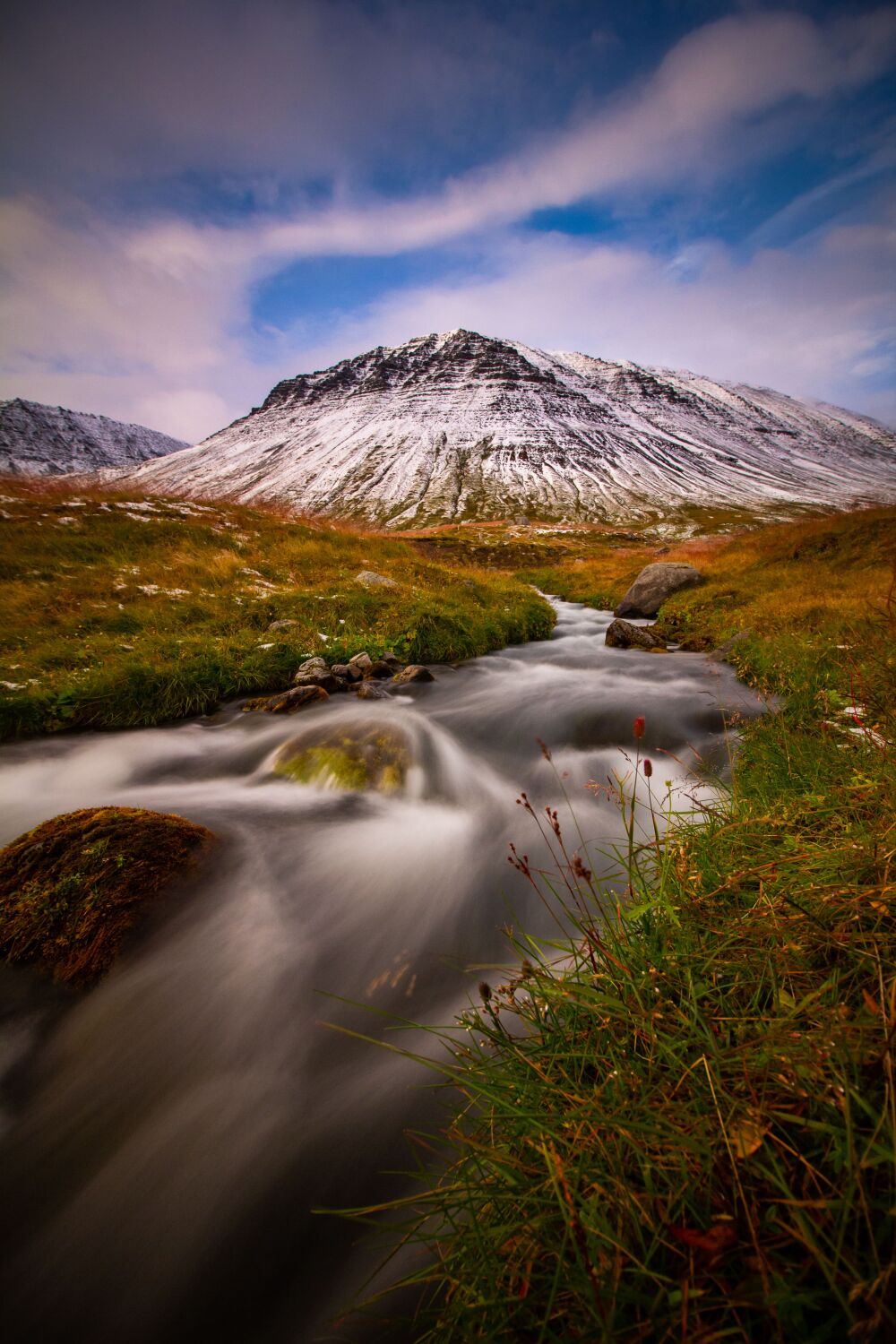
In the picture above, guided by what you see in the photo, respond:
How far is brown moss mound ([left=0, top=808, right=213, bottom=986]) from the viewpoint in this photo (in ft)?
10.5

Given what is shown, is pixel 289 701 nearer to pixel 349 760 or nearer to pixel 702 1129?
pixel 349 760

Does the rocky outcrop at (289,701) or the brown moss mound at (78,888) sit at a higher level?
the rocky outcrop at (289,701)

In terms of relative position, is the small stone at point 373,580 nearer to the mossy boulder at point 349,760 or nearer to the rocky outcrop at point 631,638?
the rocky outcrop at point 631,638

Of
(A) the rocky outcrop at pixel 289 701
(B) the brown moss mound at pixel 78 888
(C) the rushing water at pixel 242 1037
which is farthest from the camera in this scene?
(A) the rocky outcrop at pixel 289 701

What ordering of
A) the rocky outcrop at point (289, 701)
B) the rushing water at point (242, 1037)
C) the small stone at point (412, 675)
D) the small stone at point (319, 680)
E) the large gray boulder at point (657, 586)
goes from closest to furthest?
the rushing water at point (242, 1037), the rocky outcrop at point (289, 701), the small stone at point (319, 680), the small stone at point (412, 675), the large gray boulder at point (657, 586)

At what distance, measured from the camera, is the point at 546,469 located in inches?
4847

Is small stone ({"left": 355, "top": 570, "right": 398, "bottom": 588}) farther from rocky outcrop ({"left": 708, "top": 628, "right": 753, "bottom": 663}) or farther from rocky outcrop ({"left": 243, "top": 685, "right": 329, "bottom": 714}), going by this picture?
rocky outcrop ({"left": 708, "top": 628, "right": 753, "bottom": 663})

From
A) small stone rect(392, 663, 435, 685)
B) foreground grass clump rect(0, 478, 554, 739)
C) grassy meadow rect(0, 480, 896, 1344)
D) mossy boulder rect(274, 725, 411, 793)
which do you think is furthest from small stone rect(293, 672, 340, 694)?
grassy meadow rect(0, 480, 896, 1344)

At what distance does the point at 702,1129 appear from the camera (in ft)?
3.96

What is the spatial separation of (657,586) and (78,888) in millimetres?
16834

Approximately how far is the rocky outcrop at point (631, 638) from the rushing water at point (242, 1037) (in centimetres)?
623

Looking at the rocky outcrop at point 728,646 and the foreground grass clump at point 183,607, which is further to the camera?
the rocky outcrop at point 728,646

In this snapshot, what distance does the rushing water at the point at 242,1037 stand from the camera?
82.9 inches

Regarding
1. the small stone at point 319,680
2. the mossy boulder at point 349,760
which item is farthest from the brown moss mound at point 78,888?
the small stone at point 319,680
